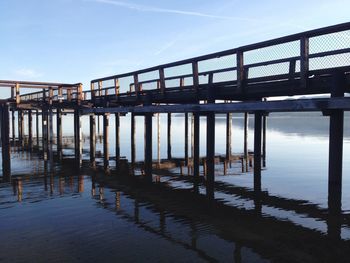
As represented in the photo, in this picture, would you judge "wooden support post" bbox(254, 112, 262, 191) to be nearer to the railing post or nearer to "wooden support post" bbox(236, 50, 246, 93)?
"wooden support post" bbox(236, 50, 246, 93)

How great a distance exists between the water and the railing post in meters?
3.66

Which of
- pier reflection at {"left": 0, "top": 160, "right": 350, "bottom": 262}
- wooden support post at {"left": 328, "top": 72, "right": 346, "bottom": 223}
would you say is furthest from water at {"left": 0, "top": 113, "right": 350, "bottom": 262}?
wooden support post at {"left": 328, "top": 72, "right": 346, "bottom": 223}

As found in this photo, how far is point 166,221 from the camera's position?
9180 mm

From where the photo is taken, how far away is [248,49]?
35.1 ft

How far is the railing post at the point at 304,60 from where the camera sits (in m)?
9.04

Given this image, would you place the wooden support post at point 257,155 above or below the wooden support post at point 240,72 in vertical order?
below

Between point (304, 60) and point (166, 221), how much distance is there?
539 cm

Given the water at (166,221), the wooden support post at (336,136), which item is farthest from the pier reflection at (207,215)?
the wooden support post at (336,136)

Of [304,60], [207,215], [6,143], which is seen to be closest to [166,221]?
[207,215]

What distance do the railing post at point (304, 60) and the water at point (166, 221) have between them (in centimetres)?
366

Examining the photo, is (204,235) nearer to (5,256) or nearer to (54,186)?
(5,256)

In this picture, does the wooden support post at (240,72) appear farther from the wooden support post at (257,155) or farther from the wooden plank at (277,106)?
the wooden support post at (257,155)

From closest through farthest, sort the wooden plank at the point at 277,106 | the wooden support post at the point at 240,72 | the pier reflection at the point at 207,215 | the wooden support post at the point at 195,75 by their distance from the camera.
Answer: the pier reflection at the point at 207,215, the wooden plank at the point at 277,106, the wooden support post at the point at 240,72, the wooden support post at the point at 195,75

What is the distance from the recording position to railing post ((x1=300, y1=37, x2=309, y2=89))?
904 centimetres
